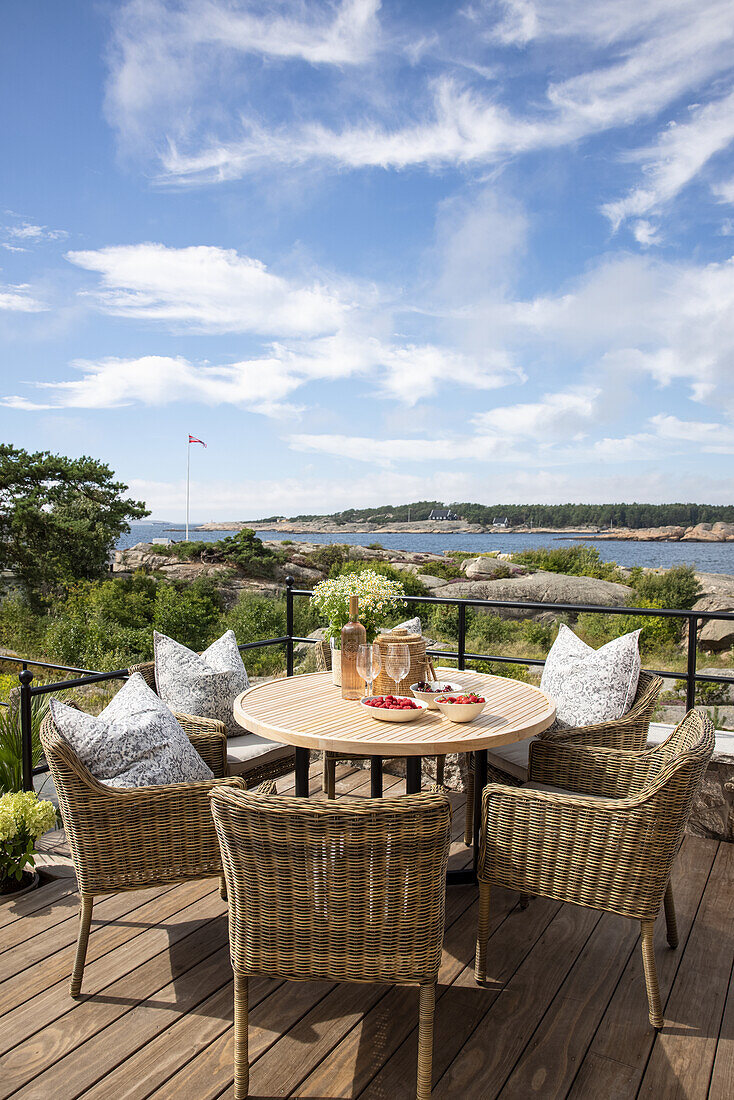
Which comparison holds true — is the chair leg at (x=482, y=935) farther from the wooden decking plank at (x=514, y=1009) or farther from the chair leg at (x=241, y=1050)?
the chair leg at (x=241, y=1050)

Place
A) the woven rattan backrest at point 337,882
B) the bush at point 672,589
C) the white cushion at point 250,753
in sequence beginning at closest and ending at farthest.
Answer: the woven rattan backrest at point 337,882
the white cushion at point 250,753
the bush at point 672,589

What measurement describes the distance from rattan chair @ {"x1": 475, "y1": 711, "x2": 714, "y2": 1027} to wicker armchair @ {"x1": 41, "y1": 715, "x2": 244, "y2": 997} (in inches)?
30.5

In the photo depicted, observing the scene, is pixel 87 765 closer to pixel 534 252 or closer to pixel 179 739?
pixel 179 739

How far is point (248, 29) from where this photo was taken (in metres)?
6.29

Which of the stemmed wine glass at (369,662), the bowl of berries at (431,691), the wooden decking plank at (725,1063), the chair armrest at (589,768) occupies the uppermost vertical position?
the stemmed wine glass at (369,662)

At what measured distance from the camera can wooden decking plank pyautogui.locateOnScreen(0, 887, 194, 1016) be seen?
1.84m

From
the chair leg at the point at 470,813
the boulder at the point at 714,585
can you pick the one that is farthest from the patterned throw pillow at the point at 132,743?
the boulder at the point at 714,585

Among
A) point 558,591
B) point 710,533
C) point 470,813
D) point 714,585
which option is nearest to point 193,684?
point 470,813

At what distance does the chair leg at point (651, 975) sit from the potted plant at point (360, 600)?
1.27 meters

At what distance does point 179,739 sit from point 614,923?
1.62 metres

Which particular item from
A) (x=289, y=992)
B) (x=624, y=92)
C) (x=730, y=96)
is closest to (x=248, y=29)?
(x=624, y=92)

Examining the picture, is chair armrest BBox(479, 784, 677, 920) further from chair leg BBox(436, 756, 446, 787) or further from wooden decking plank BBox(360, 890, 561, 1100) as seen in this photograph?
chair leg BBox(436, 756, 446, 787)

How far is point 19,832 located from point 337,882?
1.53 m

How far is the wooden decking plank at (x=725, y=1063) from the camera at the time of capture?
151cm
